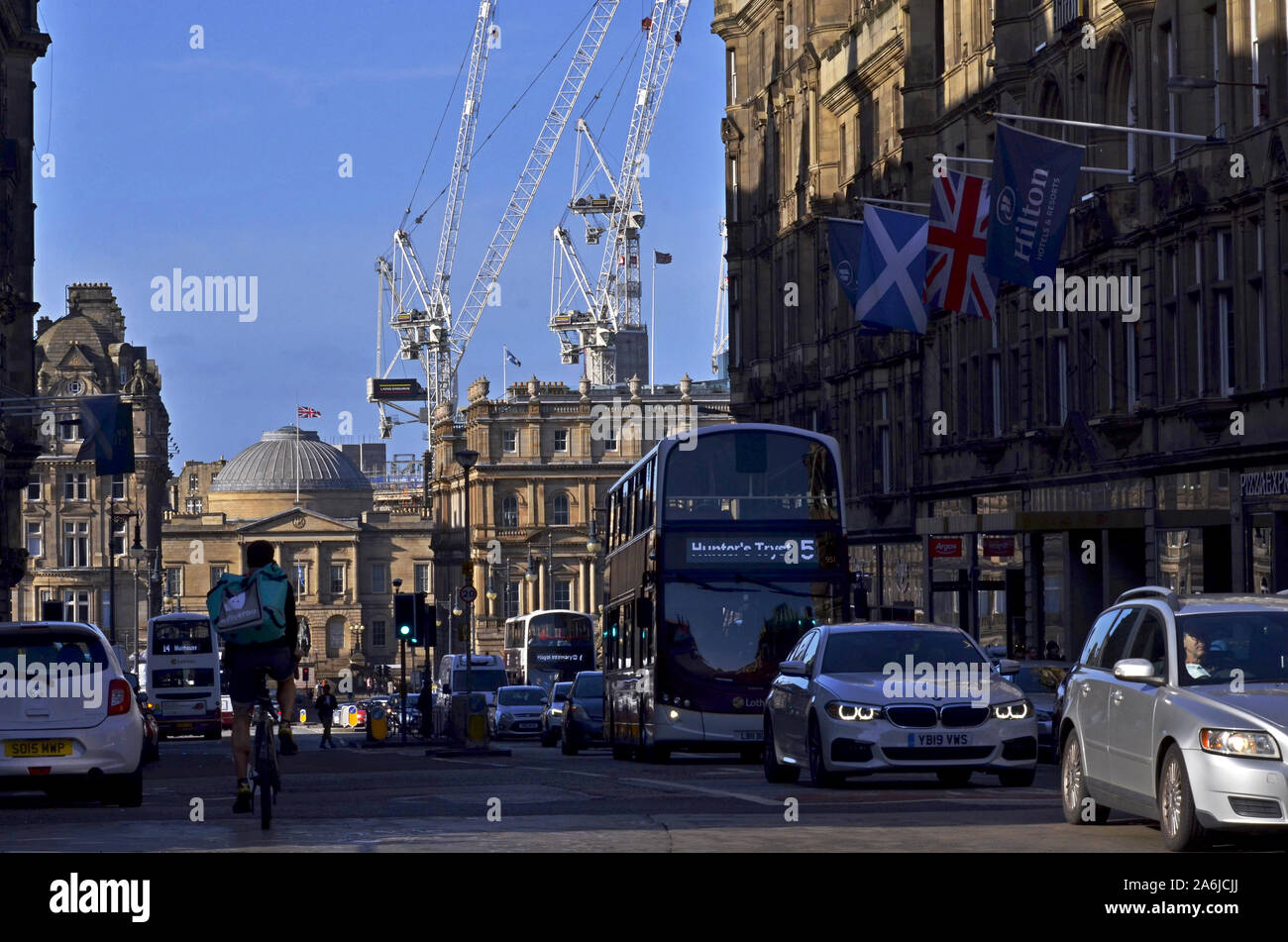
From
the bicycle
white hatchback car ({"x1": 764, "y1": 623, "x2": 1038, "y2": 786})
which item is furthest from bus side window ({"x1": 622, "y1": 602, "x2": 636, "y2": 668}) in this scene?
the bicycle

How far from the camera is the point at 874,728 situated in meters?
18.8

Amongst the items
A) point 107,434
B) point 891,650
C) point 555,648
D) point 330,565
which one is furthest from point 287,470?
point 891,650

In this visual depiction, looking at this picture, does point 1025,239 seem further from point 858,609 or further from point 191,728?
point 191,728

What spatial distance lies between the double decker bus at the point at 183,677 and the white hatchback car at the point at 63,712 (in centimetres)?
4617

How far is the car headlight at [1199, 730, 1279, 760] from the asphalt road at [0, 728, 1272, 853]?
84 cm

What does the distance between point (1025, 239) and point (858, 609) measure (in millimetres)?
5661

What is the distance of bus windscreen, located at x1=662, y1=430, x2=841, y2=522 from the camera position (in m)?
27.7

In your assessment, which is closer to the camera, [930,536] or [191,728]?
[930,536]

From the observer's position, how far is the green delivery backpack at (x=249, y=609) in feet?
46.4

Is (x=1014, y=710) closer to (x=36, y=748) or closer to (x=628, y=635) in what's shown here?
(x=36, y=748)

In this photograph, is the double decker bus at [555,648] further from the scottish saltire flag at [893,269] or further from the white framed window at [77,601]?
the white framed window at [77,601]

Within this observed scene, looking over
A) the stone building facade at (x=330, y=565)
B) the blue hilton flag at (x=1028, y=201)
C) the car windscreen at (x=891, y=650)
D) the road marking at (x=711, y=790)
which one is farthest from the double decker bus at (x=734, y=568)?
the stone building facade at (x=330, y=565)
